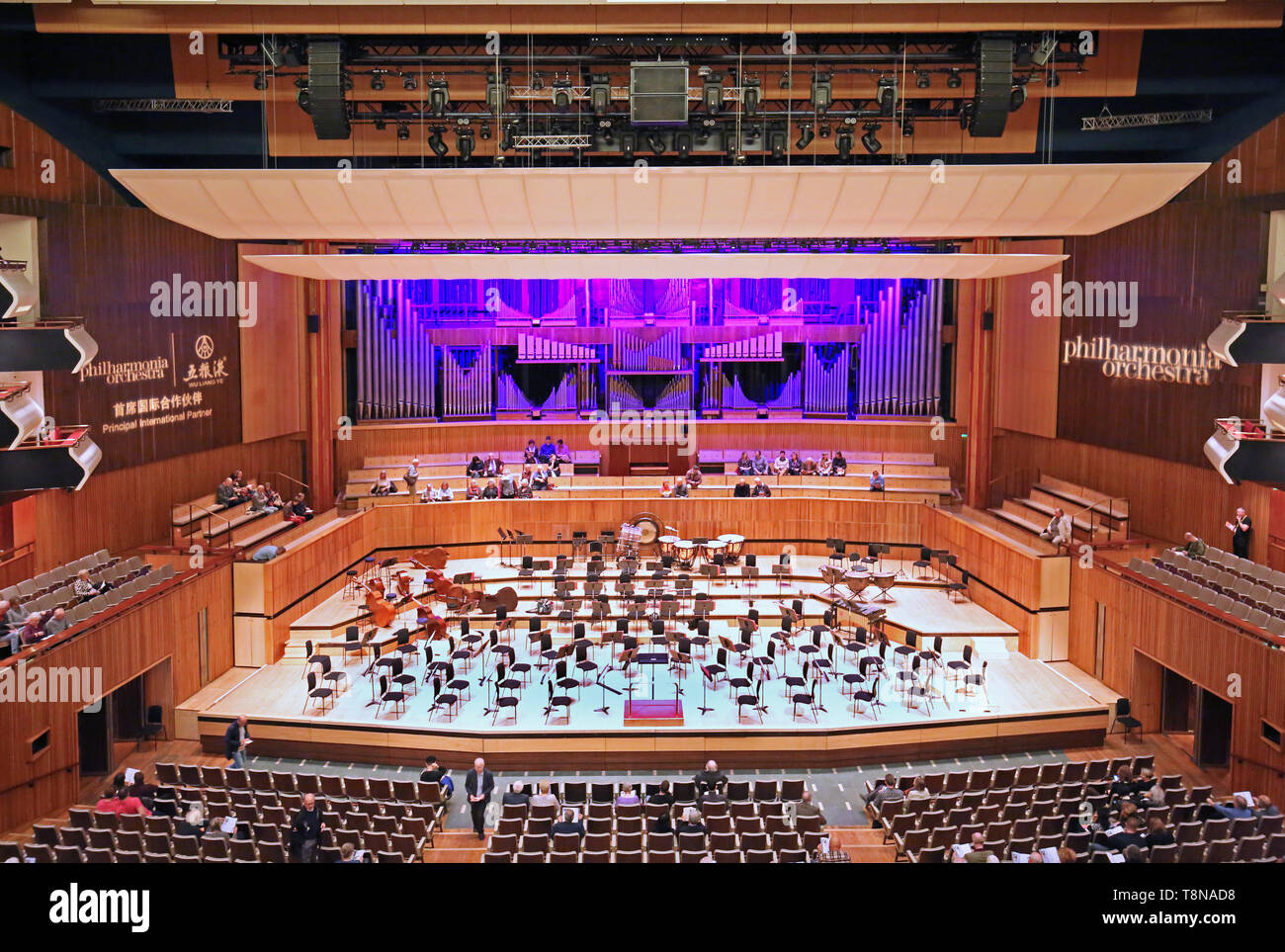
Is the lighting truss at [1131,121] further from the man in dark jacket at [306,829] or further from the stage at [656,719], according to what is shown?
the man in dark jacket at [306,829]

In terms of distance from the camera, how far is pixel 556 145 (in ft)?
32.8

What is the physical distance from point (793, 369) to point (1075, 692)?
8240 mm

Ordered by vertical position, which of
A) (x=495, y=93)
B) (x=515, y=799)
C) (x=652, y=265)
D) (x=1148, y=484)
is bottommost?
(x=515, y=799)

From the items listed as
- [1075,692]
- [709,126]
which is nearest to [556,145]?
[709,126]

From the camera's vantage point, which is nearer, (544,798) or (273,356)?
(544,798)

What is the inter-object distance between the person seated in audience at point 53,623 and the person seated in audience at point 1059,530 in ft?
36.9

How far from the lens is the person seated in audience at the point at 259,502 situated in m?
14.6

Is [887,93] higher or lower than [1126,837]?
higher

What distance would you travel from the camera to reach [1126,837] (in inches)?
313

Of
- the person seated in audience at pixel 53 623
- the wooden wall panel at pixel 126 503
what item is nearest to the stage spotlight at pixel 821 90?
the person seated in audience at pixel 53 623

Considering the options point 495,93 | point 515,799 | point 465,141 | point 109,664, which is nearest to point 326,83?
point 495,93

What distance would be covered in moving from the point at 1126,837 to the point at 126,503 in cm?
1108

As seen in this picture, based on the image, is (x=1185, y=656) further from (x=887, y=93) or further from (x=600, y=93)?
(x=600, y=93)
